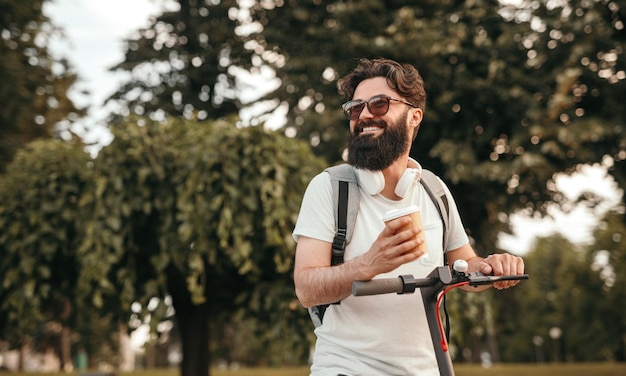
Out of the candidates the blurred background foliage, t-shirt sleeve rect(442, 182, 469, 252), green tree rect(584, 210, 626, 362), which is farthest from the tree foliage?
green tree rect(584, 210, 626, 362)

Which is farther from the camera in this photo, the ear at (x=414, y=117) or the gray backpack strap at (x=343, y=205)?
the ear at (x=414, y=117)

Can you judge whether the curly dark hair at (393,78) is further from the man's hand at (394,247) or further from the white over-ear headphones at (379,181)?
the man's hand at (394,247)

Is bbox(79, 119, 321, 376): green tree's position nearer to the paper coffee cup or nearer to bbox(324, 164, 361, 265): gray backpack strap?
bbox(324, 164, 361, 265): gray backpack strap

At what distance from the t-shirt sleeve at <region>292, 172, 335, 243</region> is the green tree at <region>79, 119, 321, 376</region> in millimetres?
4778

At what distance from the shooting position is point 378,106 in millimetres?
2035

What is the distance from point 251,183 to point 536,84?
14.1 ft

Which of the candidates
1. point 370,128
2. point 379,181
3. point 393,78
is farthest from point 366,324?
point 393,78

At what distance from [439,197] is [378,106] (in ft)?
1.19

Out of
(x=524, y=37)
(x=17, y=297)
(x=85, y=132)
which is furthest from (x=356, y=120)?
(x=85, y=132)

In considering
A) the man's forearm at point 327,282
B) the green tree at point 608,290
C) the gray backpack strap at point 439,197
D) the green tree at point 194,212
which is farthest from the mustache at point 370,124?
the green tree at point 608,290

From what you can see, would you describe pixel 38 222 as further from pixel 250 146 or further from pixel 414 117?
pixel 414 117

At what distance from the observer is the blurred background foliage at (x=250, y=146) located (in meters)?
6.97

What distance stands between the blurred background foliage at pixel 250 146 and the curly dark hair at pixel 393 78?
471cm

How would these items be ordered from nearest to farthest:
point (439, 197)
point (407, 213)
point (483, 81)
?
point (407, 213) < point (439, 197) < point (483, 81)
